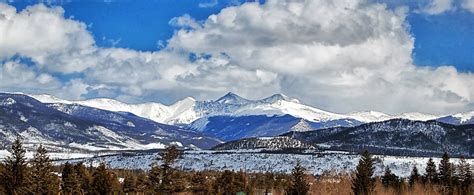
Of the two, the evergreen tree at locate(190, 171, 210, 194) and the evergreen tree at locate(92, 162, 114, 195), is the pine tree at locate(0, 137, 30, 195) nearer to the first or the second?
the evergreen tree at locate(92, 162, 114, 195)

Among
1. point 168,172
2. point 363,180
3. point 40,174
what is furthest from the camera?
point 363,180

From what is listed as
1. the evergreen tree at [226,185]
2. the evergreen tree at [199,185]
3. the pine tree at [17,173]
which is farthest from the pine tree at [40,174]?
the evergreen tree at [199,185]

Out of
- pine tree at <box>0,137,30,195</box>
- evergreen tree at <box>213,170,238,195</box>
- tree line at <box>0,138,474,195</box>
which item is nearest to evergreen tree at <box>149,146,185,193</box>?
tree line at <box>0,138,474,195</box>

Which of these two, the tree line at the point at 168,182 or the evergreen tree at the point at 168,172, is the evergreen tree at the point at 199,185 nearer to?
the tree line at the point at 168,182

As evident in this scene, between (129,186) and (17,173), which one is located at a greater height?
(17,173)

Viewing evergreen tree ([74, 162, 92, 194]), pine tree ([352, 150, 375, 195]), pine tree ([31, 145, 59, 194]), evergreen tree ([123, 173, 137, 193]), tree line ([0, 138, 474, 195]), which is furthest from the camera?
evergreen tree ([123, 173, 137, 193])

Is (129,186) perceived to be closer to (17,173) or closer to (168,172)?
(168,172)

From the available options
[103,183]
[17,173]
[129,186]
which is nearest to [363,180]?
[103,183]

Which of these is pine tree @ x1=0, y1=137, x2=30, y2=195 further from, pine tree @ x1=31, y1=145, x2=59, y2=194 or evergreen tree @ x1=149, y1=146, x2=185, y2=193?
evergreen tree @ x1=149, y1=146, x2=185, y2=193

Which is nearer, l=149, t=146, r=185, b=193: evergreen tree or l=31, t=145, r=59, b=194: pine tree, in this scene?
l=31, t=145, r=59, b=194: pine tree

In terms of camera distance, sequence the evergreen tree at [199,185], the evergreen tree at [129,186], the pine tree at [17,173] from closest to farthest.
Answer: the pine tree at [17,173]
the evergreen tree at [129,186]
the evergreen tree at [199,185]

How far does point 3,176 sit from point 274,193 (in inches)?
3685

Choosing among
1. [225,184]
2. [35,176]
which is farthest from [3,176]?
[225,184]

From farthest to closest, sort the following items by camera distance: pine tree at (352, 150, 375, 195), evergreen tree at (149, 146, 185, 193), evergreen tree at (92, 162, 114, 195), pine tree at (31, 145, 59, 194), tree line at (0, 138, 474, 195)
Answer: evergreen tree at (92, 162, 114, 195), pine tree at (352, 150, 375, 195), evergreen tree at (149, 146, 185, 193), pine tree at (31, 145, 59, 194), tree line at (0, 138, 474, 195)
